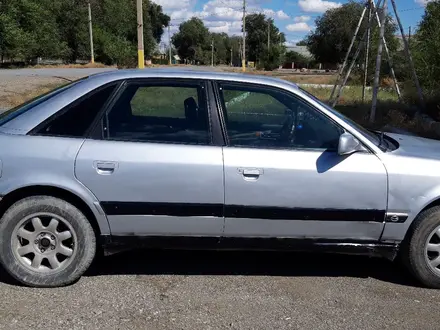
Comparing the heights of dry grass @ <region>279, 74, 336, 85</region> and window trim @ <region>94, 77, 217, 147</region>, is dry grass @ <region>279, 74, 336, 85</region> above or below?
below

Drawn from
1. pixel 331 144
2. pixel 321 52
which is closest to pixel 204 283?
pixel 331 144

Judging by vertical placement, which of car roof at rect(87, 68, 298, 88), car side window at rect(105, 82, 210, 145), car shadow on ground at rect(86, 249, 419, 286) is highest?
car roof at rect(87, 68, 298, 88)

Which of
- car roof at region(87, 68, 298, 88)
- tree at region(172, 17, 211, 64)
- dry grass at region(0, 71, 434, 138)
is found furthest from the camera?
tree at region(172, 17, 211, 64)

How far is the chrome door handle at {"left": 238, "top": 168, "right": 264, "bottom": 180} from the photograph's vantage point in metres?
3.71

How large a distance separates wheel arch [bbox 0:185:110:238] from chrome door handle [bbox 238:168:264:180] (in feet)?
3.66

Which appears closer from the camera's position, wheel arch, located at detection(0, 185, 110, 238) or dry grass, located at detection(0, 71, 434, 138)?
wheel arch, located at detection(0, 185, 110, 238)

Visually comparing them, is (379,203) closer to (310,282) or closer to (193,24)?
(310,282)

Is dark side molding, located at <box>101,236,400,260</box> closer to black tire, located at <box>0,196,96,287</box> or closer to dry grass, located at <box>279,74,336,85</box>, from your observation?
black tire, located at <box>0,196,96,287</box>

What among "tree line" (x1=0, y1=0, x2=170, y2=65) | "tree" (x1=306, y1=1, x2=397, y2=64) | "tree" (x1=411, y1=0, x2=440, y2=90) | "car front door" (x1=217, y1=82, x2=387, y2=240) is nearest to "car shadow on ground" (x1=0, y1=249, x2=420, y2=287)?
"car front door" (x1=217, y1=82, x2=387, y2=240)

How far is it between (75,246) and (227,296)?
1229 millimetres

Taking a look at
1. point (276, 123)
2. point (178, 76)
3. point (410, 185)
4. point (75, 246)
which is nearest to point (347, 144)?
point (410, 185)

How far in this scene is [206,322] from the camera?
339 centimetres

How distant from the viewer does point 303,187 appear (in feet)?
12.2

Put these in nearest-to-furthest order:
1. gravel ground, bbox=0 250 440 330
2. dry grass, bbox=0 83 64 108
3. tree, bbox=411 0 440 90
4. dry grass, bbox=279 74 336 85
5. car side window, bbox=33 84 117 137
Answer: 1. gravel ground, bbox=0 250 440 330
2. car side window, bbox=33 84 117 137
3. tree, bbox=411 0 440 90
4. dry grass, bbox=0 83 64 108
5. dry grass, bbox=279 74 336 85
